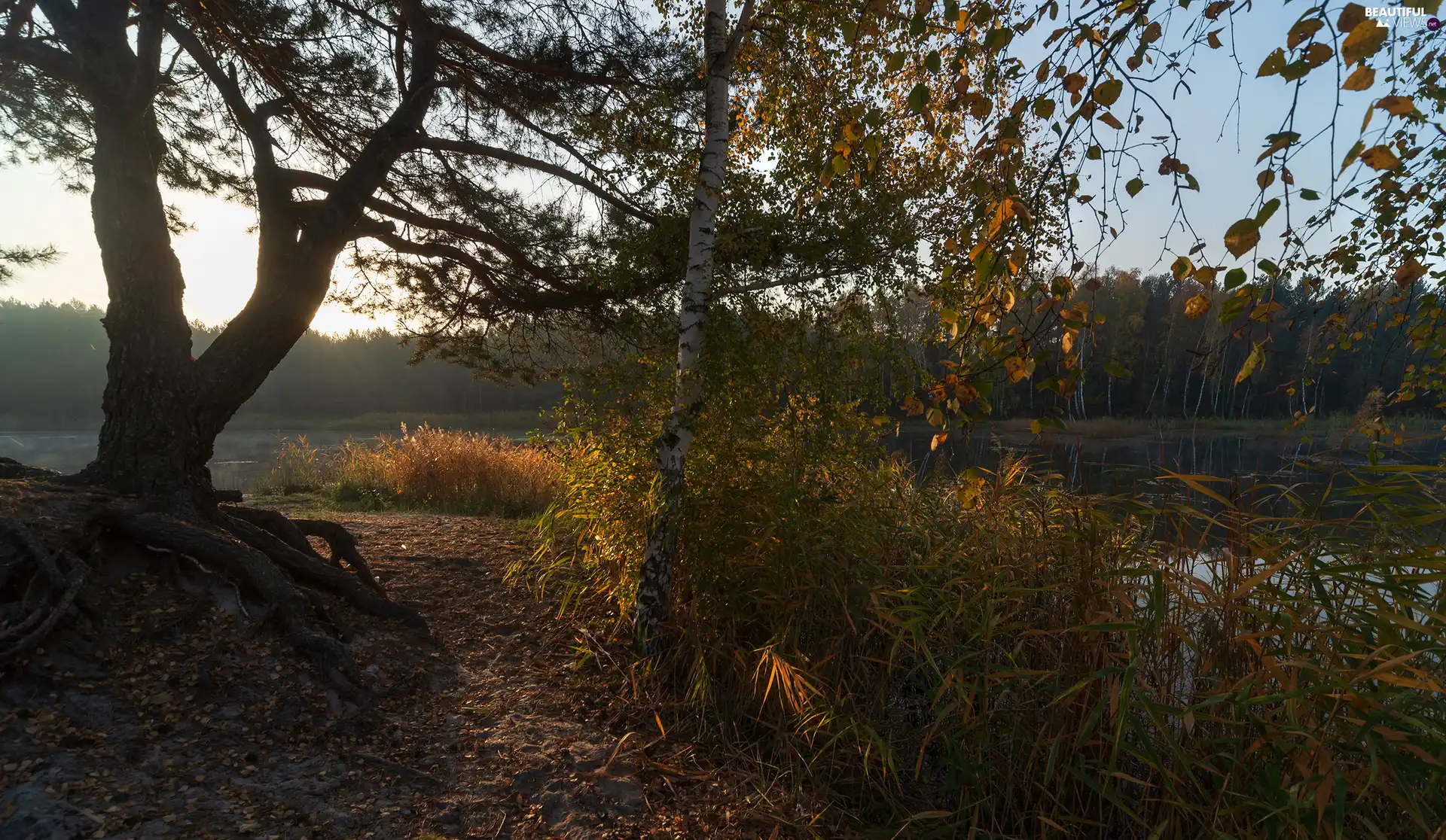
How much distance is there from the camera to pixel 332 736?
2.76m

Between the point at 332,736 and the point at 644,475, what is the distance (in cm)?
191

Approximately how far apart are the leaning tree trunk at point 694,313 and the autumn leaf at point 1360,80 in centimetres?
263

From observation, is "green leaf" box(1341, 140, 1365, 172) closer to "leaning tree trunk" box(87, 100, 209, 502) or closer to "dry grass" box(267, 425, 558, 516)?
"leaning tree trunk" box(87, 100, 209, 502)

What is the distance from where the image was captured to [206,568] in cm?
335

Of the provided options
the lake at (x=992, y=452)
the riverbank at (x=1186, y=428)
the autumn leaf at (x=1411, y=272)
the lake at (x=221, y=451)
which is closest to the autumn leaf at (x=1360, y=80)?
the autumn leaf at (x=1411, y=272)

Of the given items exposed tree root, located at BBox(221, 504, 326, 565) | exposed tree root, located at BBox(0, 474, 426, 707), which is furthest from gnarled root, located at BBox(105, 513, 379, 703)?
exposed tree root, located at BBox(221, 504, 326, 565)

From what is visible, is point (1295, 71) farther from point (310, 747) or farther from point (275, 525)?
point (275, 525)

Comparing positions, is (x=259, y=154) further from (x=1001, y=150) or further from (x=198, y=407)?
(x=1001, y=150)

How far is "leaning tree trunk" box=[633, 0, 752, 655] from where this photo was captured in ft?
11.5

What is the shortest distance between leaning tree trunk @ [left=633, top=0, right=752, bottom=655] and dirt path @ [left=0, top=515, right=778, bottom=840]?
680 mm

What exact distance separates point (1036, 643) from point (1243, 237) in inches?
83.7

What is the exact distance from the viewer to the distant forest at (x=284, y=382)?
45125 millimetres

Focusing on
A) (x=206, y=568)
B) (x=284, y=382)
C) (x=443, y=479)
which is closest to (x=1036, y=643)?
(x=206, y=568)

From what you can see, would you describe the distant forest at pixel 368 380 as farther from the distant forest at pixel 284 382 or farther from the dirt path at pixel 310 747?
the dirt path at pixel 310 747
